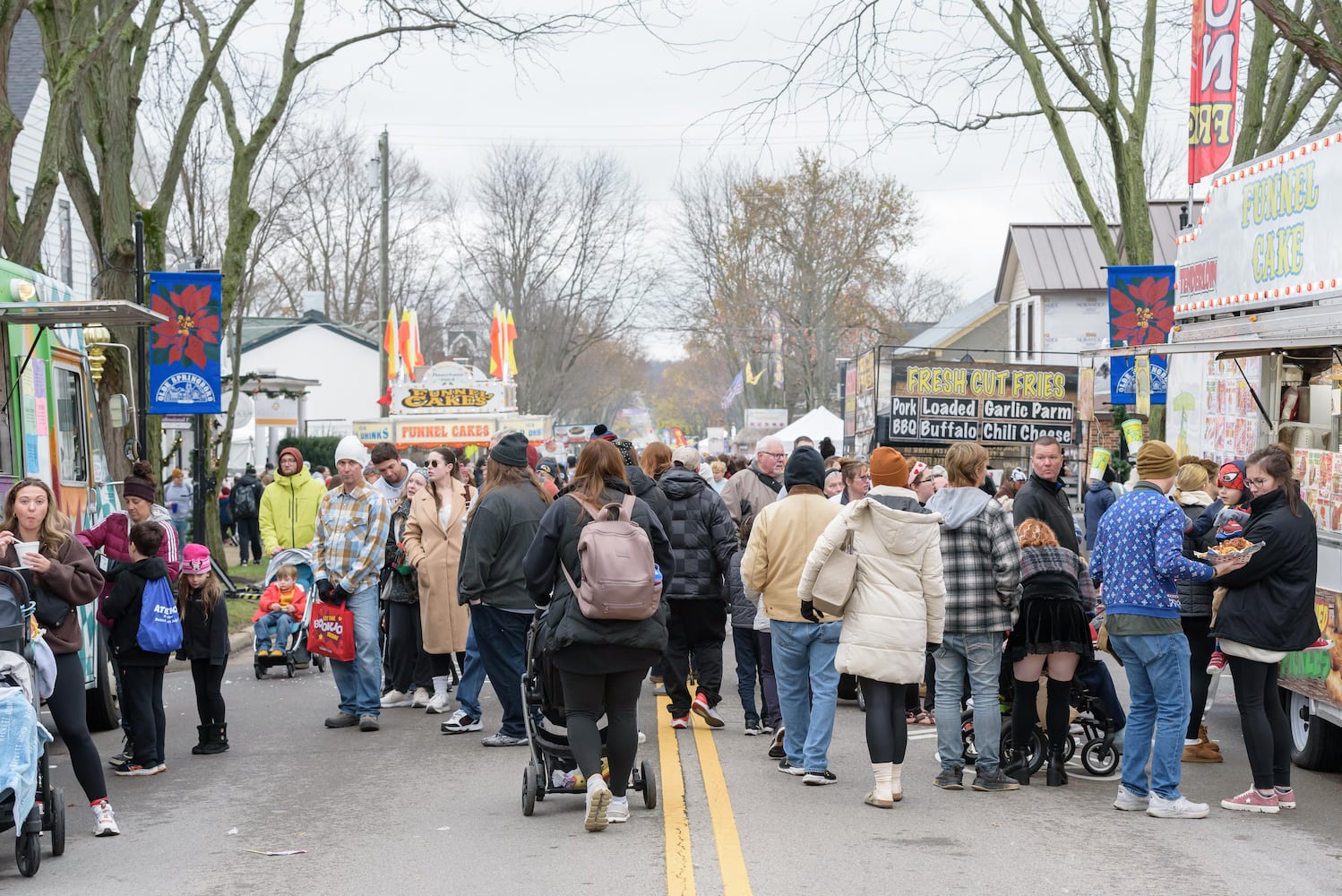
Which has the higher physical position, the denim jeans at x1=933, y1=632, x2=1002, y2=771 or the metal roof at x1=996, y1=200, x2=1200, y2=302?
the metal roof at x1=996, y1=200, x2=1200, y2=302

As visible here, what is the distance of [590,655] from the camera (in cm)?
709

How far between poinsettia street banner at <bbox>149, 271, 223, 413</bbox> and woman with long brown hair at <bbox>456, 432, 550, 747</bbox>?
8.15m

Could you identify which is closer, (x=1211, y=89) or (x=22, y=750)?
(x=22, y=750)

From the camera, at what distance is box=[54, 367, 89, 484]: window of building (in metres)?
9.98

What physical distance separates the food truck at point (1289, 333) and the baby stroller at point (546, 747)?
3.45 metres

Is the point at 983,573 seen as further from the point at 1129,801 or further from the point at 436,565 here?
the point at 436,565

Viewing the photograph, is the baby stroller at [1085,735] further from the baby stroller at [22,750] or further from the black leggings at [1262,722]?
the baby stroller at [22,750]

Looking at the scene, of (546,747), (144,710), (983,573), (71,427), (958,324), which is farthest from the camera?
(958,324)

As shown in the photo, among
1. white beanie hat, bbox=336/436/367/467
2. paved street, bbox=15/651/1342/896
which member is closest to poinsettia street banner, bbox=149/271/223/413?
white beanie hat, bbox=336/436/367/467

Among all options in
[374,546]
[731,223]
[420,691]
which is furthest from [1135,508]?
[731,223]

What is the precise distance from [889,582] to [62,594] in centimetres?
402

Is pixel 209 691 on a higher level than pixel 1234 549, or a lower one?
lower

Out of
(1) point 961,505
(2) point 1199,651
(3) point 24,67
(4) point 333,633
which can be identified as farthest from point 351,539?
(3) point 24,67

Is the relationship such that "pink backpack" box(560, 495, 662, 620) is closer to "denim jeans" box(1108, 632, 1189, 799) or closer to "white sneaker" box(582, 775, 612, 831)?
"white sneaker" box(582, 775, 612, 831)
